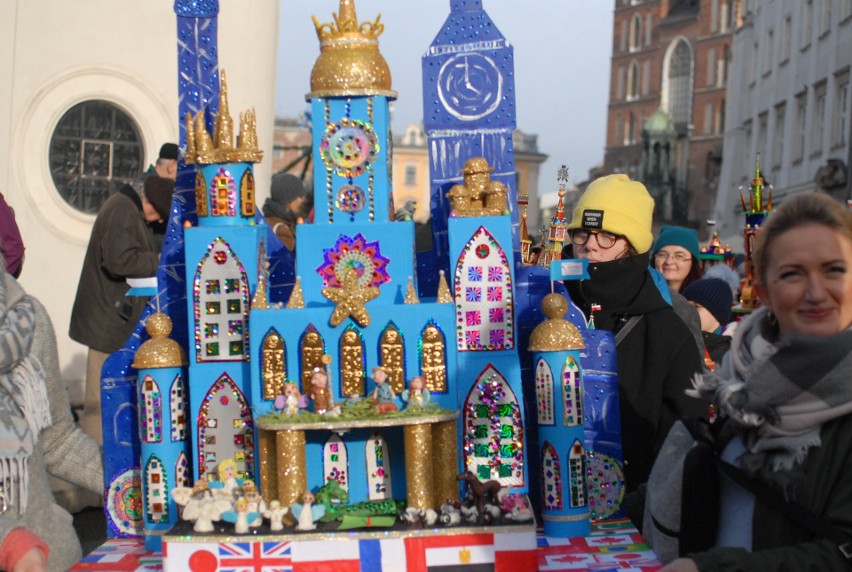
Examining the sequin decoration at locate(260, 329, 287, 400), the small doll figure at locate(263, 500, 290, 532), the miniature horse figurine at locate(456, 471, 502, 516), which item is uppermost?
the sequin decoration at locate(260, 329, 287, 400)

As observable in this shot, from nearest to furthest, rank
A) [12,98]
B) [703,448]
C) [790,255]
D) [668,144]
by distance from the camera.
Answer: [790,255], [703,448], [12,98], [668,144]

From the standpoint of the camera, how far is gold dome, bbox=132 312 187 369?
3.56 m

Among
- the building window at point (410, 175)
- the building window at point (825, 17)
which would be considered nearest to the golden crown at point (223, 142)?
the building window at point (825, 17)

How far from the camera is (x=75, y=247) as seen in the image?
36.2 feet

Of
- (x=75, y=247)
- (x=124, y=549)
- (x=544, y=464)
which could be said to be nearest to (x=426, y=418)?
(x=544, y=464)

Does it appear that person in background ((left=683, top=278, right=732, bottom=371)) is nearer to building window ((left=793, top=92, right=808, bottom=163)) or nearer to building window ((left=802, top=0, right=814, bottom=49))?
building window ((left=793, top=92, right=808, bottom=163))

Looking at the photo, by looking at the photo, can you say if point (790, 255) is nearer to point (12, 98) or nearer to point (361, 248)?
point (361, 248)

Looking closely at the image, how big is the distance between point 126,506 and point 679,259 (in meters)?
3.39

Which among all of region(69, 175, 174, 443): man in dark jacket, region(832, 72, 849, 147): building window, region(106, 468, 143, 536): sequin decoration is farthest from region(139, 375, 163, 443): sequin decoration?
region(832, 72, 849, 147): building window

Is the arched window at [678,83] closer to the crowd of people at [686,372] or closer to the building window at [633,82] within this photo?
the building window at [633,82]

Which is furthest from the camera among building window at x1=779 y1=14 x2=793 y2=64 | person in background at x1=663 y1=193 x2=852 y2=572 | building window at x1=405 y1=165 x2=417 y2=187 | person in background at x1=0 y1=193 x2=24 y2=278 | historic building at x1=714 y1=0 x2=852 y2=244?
building window at x1=405 y1=165 x2=417 y2=187

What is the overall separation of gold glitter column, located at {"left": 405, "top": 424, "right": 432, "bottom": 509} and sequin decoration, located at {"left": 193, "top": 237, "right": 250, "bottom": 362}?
0.64 meters

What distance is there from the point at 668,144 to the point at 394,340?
2496 inches

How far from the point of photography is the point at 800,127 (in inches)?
1119
